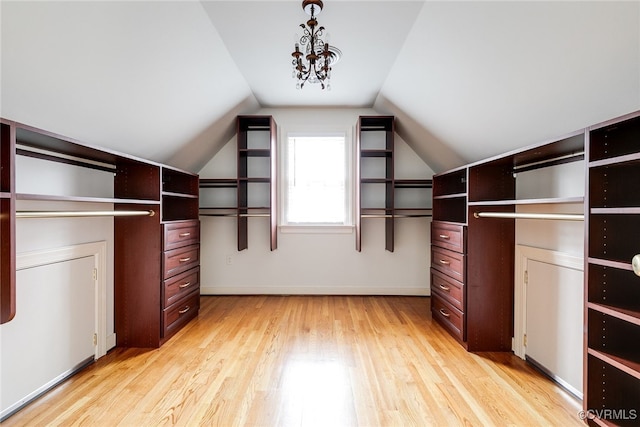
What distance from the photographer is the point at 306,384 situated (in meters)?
1.79

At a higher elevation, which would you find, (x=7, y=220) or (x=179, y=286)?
(x=7, y=220)

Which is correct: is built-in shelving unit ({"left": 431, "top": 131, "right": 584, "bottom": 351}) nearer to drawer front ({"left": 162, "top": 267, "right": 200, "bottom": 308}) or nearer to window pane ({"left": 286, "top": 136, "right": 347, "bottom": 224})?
window pane ({"left": 286, "top": 136, "right": 347, "bottom": 224})

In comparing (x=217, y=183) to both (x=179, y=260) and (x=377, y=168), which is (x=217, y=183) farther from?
(x=377, y=168)

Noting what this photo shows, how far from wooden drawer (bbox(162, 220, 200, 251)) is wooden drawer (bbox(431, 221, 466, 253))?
8.09 feet

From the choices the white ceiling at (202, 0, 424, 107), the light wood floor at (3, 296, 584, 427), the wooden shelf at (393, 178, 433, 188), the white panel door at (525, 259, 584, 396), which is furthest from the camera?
the wooden shelf at (393, 178, 433, 188)

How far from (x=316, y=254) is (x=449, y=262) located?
65.2 inches

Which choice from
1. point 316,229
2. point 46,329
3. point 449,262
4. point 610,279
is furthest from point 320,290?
point 610,279

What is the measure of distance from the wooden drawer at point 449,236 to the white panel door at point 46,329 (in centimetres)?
287

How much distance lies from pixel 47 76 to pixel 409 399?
2.63m

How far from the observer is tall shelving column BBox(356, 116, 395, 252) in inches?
130

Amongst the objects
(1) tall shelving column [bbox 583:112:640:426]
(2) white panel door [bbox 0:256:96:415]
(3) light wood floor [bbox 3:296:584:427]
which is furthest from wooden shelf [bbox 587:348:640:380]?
(2) white panel door [bbox 0:256:96:415]

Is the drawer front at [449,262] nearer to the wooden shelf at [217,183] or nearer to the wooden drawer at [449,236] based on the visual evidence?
the wooden drawer at [449,236]

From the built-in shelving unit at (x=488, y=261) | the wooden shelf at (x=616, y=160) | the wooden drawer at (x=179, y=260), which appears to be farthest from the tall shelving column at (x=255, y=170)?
the wooden shelf at (x=616, y=160)

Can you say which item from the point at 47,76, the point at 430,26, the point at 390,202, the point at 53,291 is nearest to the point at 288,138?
the point at 390,202
